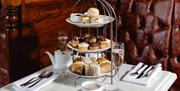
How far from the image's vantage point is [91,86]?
1434 mm

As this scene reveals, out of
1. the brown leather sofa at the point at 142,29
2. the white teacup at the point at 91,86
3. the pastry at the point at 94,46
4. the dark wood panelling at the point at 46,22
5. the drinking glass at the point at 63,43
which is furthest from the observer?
the brown leather sofa at the point at 142,29

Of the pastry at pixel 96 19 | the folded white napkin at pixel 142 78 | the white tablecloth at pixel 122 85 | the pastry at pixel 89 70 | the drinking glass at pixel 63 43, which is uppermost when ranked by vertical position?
the pastry at pixel 96 19

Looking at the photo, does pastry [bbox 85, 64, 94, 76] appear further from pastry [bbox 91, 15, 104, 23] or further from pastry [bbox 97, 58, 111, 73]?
pastry [bbox 91, 15, 104, 23]

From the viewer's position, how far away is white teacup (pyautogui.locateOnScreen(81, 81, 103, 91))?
140 centimetres

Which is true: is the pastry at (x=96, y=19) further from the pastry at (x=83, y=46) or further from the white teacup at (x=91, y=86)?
the white teacup at (x=91, y=86)

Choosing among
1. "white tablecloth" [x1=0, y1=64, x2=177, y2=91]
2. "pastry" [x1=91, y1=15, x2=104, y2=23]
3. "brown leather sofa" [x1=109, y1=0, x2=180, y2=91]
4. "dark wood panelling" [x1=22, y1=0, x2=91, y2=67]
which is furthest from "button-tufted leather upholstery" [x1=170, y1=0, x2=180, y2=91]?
"pastry" [x1=91, y1=15, x2=104, y2=23]

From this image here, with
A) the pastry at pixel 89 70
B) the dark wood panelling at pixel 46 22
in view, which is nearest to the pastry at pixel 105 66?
the pastry at pixel 89 70

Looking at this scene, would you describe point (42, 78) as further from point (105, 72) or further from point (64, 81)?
point (105, 72)

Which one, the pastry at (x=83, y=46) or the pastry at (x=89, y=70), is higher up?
the pastry at (x=83, y=46)

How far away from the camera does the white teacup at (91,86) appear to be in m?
1.40

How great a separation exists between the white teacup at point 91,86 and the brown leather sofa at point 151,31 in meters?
0.94

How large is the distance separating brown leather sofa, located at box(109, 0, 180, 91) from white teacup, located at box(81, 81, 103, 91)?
3.09ft

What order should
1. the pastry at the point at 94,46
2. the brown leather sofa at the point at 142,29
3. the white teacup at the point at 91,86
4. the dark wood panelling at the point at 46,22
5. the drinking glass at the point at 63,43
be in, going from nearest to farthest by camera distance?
the white teacup at the point at 91,86, the pastry at the point at 94,46, the drinking glass at the point at 63,43, the dark wood panelling at the point at 46,22, the brown leather sofa at the point at 142,29

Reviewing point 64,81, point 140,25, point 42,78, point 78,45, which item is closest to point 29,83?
point 42,78
